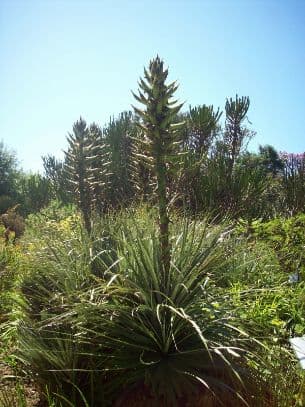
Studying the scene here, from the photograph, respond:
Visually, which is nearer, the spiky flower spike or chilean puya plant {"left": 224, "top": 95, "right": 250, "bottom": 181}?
the spiky flower spike

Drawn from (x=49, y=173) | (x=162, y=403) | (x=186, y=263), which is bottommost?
(x=162, y=403)

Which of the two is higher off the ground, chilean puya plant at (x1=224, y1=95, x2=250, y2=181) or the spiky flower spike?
chilean puya plant at (x1=224, y1=95, x2=250, y2=181)

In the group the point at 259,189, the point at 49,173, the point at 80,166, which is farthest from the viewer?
the point at 49,173

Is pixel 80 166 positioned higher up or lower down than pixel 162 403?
higher up

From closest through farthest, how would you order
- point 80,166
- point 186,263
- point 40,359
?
point 40,359
point 186,263
point 80,166

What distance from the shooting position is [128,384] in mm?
2910

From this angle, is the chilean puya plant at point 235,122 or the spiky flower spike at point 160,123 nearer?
the spiky flower spike at point 160,123

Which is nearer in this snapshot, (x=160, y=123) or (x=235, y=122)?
(x=160, y=123)

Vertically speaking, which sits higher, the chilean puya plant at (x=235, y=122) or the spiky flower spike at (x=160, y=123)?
the chilean puya plant at (x=235, y=122)

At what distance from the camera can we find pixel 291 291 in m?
4.20

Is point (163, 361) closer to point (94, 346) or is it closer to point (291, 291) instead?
point (94, 346)

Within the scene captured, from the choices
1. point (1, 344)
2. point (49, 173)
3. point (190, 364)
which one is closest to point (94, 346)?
point (190, 364)

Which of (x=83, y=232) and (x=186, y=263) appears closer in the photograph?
→ (x=186, y=263)

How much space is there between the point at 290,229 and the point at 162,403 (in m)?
3.98
